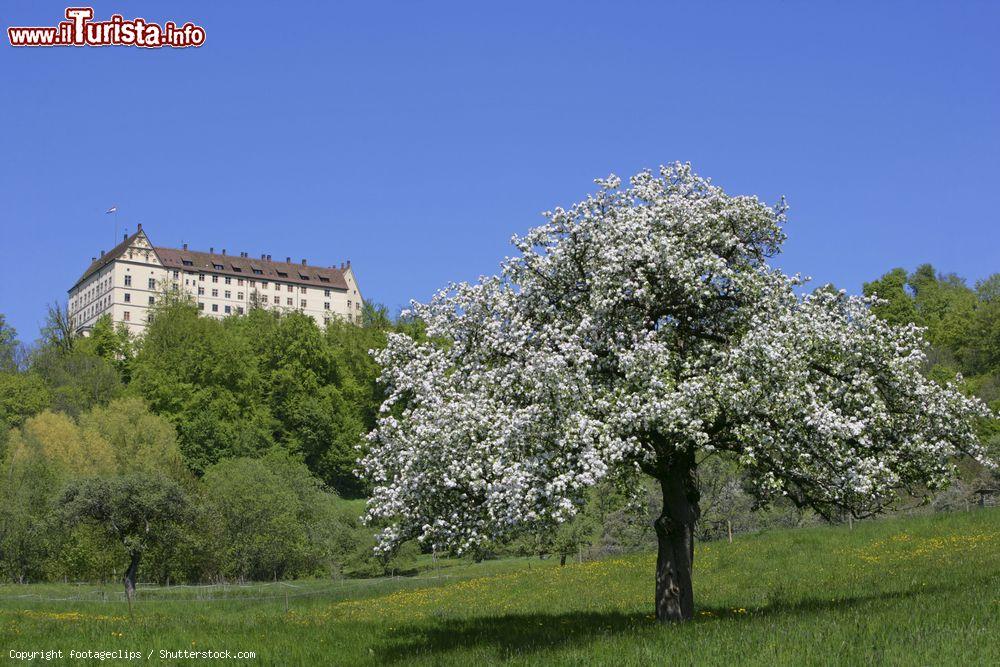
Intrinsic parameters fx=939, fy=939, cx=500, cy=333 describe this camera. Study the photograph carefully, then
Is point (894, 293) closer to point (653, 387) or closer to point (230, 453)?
point (230, 453)

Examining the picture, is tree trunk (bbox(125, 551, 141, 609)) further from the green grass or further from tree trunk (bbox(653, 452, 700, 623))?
tree trunk (bbox(653, 452, 700, 623))

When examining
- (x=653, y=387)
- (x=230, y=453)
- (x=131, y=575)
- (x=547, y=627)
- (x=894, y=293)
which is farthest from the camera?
(x=894, y=293)

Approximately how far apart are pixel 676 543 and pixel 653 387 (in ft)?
17.1

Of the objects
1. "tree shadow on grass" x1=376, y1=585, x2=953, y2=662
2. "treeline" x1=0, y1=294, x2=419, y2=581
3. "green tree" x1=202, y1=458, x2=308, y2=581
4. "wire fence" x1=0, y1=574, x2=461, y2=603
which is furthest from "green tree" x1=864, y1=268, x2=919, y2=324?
"tree shadow on grass" x1=376, y1=585, x2=953, y2=662

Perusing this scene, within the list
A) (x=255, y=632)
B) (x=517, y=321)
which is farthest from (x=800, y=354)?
(x=255, y=632)

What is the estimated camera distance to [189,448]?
431 ft

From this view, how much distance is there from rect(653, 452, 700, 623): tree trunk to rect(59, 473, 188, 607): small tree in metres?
42.0

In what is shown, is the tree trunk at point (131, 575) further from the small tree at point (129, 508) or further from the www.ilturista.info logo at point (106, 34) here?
the www.ilturista.info logo at point (106, 34)

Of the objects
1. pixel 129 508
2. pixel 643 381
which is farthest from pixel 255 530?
pixel 643 381

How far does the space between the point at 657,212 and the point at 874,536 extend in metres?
Answer: 28.0

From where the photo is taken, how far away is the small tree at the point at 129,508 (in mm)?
57969

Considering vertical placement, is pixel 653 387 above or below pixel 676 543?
above

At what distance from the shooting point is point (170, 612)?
1658 inches

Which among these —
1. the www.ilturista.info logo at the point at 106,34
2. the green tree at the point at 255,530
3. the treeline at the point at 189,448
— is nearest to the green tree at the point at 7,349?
the treeline at the point at 189,448
